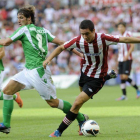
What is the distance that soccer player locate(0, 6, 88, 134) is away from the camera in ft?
21.2

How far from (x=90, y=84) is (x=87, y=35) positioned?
79 cm

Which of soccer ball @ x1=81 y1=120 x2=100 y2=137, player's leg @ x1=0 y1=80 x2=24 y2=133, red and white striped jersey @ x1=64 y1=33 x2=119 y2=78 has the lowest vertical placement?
soccer ball @ x1=81 y1=120 x2=100 y2=137

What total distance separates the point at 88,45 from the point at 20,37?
1.04 meters

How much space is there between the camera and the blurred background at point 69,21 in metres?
22.3

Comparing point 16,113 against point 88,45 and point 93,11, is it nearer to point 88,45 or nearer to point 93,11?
point 88,45

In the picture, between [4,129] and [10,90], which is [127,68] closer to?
[10,90]

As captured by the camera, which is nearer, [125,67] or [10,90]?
[10,90]

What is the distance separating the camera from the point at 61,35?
78.9 ft

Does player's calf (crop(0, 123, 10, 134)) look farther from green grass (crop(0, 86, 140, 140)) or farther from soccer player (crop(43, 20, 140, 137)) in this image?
soccer player (crop(43, 20, 140, 137))

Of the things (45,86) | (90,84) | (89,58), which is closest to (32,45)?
(45,86)

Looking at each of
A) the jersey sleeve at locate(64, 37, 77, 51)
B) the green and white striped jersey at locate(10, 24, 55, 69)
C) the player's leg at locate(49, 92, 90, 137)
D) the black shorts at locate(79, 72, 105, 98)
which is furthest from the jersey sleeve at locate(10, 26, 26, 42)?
the player's leg at locate(49, 92, 90, 137)

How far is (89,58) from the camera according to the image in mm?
6598

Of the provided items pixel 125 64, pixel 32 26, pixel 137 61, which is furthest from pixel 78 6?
pixel 32 26

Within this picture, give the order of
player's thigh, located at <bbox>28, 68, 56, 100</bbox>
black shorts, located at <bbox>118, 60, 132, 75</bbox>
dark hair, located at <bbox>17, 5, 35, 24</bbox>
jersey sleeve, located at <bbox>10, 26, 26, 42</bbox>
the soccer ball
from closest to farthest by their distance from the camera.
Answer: the soccer ball, jersey sleeve, located at <bbox>10, 26, 26, 42</bbox>, player's thigh, located at <bbox>28, 68, 56, 100</bbox>, dark hair, located at <bbox>17, 5, 35, 24</bbox>, black shorts, located at <bbox>118, 60, 132, 75</bbox>
